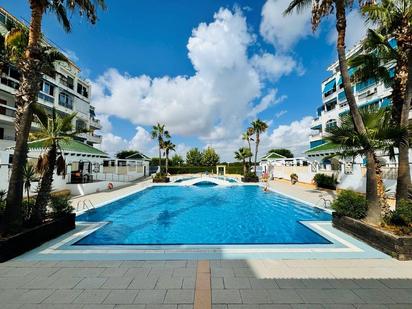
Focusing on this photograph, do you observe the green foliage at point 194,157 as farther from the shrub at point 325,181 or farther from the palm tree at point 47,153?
the palm tree at point 47,153

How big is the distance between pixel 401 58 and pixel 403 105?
6.29 ft

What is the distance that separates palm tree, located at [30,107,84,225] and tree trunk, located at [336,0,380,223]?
1024 centimetres

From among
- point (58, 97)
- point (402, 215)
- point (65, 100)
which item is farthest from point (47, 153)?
point (65, 100)

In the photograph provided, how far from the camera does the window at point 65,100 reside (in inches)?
1259

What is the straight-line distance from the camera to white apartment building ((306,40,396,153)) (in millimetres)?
26502

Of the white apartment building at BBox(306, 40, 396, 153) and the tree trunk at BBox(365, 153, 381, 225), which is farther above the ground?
the white apartment building at BBox(306, 40, 396, 153)

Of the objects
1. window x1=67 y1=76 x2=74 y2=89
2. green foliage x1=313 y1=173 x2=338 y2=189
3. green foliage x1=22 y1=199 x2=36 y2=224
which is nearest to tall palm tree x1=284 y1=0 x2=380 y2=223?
green foliage x1=22 y1=199 x2=36 y2=224

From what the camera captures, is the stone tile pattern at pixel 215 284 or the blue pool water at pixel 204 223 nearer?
the stone tile pattern at pixel 215 284

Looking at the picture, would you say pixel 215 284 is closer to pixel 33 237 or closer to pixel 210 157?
pixel 33 237

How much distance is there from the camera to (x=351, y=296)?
4.01 metres

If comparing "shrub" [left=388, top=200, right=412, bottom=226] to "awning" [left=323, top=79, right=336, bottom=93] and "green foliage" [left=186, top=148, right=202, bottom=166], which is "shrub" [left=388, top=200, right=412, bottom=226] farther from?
"green foliage" [left=186, top=148, right=202, bottom=166]

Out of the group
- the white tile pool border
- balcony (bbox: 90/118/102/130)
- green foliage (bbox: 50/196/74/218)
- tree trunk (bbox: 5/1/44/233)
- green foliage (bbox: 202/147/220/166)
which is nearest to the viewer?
the white tile pool border

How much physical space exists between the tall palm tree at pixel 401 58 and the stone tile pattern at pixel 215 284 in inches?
150

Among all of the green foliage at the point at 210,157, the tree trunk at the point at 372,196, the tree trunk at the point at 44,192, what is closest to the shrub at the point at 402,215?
the tree trunk at the point at 372,196
